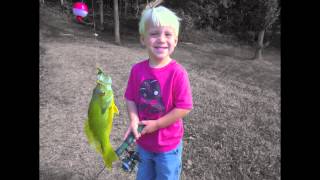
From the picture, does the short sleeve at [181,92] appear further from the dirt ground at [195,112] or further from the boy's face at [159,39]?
the dirt ground at [195,112]

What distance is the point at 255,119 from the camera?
18.0 ft

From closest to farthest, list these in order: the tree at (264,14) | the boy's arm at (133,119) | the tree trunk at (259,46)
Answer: the boy's arm at (133,119) → the tree at (264,14) → the tree trunk at (259,46)

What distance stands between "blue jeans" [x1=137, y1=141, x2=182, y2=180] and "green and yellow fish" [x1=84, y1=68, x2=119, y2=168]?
307mm

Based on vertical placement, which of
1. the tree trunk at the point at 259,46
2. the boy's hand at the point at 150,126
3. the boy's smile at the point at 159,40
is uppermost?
the boy's smile at the point at 159,40

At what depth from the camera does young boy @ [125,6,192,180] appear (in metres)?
2.12

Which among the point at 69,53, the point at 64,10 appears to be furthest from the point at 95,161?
the point at 64,10

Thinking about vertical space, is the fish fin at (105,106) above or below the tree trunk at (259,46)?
above

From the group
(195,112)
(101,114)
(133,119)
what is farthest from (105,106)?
(195,112)

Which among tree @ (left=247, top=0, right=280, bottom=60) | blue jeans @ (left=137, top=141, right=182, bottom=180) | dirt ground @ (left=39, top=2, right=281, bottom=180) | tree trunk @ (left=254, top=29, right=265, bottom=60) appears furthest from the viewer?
tree trunk @ (left=254, top=29, right=265, bottom=60)

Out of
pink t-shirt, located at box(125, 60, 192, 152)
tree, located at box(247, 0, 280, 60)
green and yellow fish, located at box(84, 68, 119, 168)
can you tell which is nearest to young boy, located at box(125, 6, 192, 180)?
pink t-shirt, located at box(125, 60, 192, 152)

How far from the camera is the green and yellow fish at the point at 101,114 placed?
1.99 metres

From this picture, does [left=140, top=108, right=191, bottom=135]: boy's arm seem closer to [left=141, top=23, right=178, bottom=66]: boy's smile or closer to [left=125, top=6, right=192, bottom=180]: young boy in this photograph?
[left=125, top=6, right=192, bottom=180]: young boy

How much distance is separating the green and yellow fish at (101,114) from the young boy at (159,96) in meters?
0.17

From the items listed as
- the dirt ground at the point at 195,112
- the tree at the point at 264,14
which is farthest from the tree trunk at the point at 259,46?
the dirt ground at the point at 195,112
